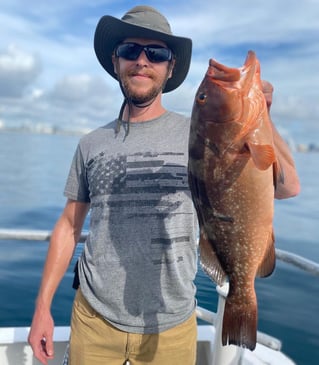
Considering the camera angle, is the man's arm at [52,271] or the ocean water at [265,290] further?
the ocean water at [265,290]

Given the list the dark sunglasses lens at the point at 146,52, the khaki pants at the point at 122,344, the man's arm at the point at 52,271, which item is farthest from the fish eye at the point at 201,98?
the khaki pants at the point at 122,344

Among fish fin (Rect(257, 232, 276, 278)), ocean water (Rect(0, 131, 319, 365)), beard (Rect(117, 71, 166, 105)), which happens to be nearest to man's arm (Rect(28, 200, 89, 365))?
beard (Rect(117, 71, 166, 105))

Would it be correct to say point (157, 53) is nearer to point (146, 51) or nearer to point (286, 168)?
point (146, 51)

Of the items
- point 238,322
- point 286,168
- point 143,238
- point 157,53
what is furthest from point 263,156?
point 157,53

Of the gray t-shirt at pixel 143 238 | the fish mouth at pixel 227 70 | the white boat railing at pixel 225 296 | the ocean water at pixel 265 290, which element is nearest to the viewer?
the fish mouth at pixel 227 70

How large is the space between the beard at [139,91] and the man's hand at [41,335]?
1480 mm

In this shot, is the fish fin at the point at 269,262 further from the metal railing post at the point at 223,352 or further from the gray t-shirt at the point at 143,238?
the metal railing post at the point at 223,352

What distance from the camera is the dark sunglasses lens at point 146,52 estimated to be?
2207 millimetres

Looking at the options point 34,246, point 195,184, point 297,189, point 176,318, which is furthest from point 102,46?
point 34,246

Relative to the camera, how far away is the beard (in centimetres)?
221

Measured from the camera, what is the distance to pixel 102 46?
2.56m

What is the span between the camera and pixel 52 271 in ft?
8.23

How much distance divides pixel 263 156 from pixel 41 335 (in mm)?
1855

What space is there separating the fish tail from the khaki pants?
46 centimetres
